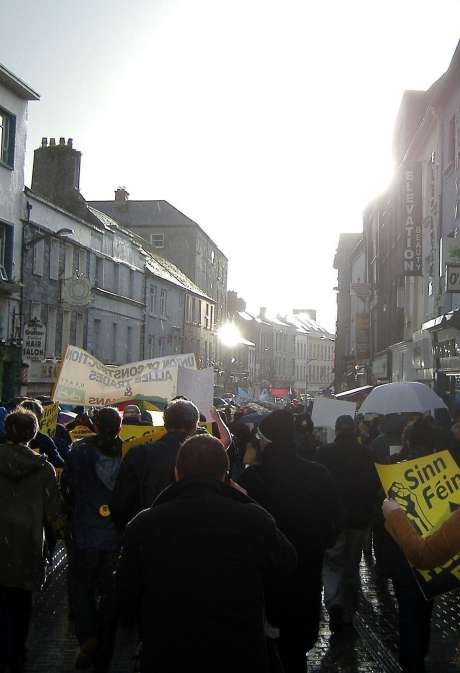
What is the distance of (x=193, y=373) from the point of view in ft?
43.1

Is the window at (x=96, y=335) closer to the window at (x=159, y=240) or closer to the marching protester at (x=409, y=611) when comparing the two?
the window at (x=159, y=240)

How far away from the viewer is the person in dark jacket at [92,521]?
24.4ft

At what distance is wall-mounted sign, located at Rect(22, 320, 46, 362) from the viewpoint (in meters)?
29.4

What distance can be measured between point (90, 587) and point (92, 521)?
0.49 meters

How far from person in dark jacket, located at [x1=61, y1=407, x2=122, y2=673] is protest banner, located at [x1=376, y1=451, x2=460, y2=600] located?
8.09 feet

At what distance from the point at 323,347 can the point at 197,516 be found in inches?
6024

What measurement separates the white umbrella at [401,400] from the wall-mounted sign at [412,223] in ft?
51.7

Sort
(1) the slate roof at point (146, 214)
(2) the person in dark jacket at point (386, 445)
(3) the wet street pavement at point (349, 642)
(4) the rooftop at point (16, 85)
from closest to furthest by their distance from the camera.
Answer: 1. (3) the wet street pavement at point (349, 642)
2. (2) the person in dark jacket at point (386, 445)
3. (4) the rooftop at point (16, 85)
4. (1) the slate roof at point (146, 214)

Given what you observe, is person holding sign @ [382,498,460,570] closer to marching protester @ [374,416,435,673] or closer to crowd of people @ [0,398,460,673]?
crowd of people @ [0,398,460,673]

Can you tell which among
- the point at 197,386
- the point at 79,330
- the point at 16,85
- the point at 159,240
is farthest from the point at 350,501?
the point at 159,240

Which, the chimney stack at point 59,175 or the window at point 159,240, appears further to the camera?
the window at point 159,240

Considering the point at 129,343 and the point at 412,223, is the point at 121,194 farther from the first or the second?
the point at 412,223

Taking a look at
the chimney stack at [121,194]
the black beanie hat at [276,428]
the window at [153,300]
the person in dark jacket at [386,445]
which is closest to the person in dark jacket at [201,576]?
the black beanie hat at [276,428]

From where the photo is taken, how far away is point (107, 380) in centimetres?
1526
